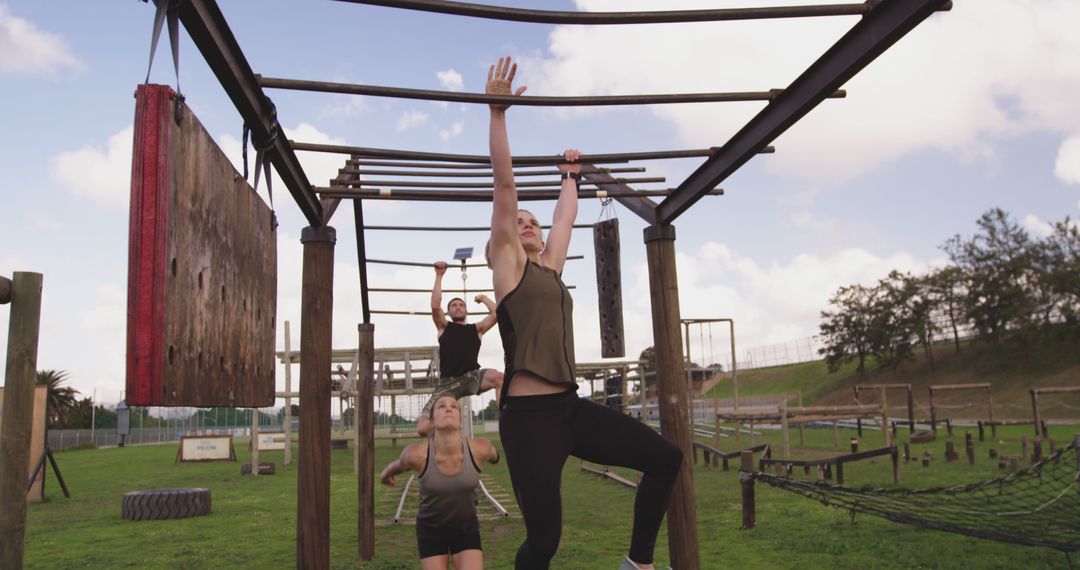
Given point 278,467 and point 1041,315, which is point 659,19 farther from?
point 1041,315

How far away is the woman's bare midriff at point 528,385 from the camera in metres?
3.23

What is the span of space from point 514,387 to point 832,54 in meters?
2.00

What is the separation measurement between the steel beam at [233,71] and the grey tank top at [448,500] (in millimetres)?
1995

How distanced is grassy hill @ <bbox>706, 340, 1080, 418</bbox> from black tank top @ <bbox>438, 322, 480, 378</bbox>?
28992 mm

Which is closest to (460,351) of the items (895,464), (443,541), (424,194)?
(424,194)

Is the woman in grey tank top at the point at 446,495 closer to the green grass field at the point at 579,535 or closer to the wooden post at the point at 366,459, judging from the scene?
the wooden post at the point at 366,459

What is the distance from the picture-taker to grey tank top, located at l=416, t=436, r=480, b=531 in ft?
14.7

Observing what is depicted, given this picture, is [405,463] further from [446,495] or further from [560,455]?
[560,455]

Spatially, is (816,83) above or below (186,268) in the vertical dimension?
above

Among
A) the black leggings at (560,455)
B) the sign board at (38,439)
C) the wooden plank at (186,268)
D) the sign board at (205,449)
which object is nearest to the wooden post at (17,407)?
the wooden plank at (186,268)

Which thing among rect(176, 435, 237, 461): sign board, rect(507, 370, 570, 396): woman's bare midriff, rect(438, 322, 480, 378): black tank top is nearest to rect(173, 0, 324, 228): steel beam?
rect(507, 370, 570, 396): woman's bare midriff

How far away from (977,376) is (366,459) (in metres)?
43.4

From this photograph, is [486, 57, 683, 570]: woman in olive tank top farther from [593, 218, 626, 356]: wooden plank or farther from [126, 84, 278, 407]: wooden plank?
[593, 218, 626, 356]: wooden plank

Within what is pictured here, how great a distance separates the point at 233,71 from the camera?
311 cm
